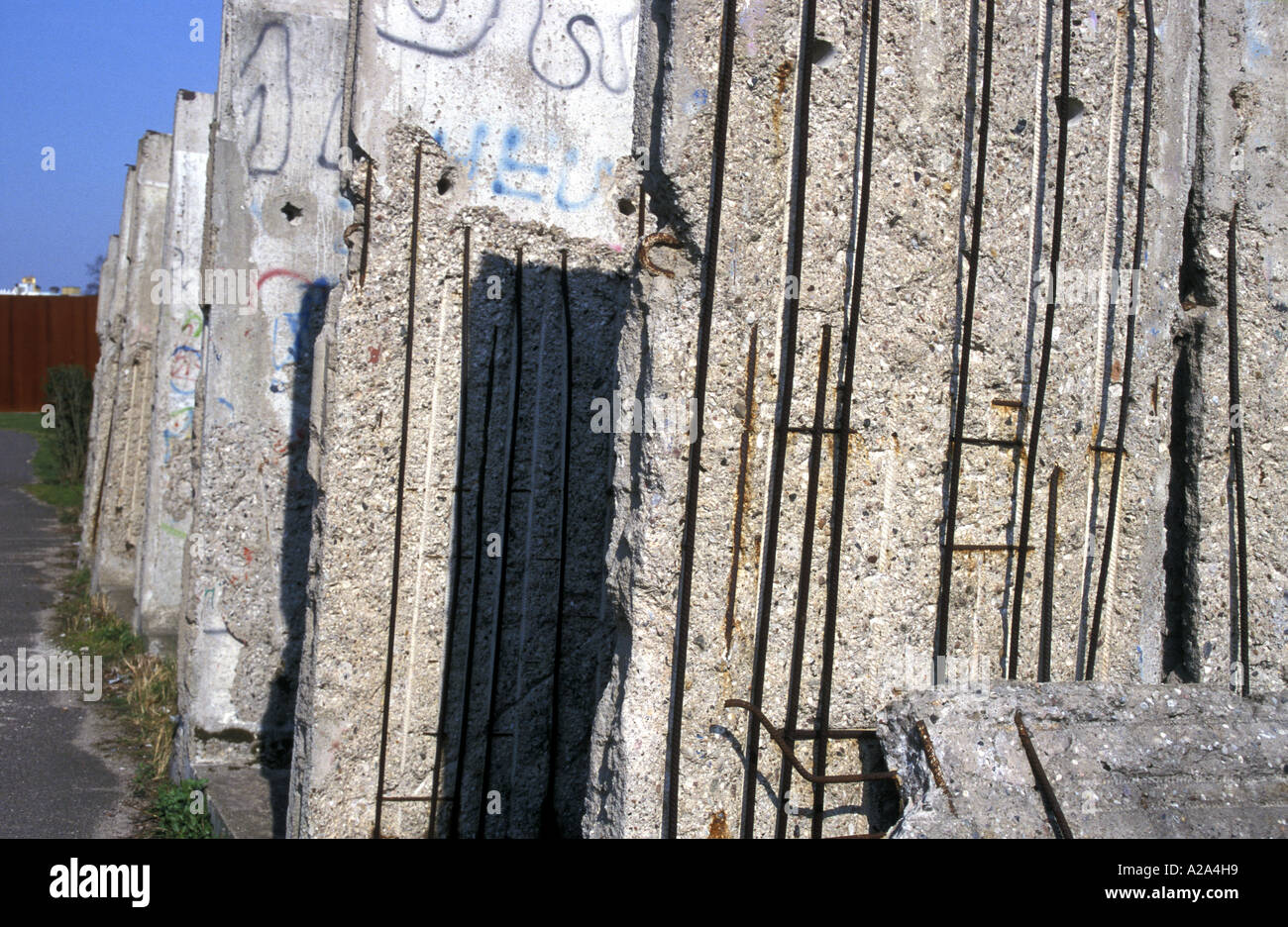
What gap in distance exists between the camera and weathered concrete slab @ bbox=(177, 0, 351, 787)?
4887mm

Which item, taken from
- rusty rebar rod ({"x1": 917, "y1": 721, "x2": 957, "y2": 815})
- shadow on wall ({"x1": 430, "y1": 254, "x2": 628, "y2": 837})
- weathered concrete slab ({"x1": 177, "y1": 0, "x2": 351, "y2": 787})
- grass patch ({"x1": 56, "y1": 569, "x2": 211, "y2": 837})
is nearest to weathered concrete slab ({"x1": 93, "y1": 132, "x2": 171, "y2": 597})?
grass patch ({"x1": 56, "y1": 569, "x2": 211, "y2": 837})

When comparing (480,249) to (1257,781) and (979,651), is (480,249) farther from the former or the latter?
(1257,781)

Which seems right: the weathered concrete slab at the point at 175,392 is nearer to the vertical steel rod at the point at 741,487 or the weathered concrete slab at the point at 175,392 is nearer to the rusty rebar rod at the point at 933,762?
the vertical steel rod at the point at 741,487

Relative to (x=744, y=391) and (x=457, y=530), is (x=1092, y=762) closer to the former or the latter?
(x=744, y=391)

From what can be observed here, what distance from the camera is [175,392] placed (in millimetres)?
6949

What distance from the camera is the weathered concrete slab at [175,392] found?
22.7ft

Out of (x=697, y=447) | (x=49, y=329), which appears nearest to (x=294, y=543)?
(x=697, y=447)

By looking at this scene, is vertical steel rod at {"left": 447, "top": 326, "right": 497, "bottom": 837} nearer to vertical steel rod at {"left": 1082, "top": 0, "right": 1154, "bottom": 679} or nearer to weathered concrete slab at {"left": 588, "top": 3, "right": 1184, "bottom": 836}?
weathered concrete slab at {"left": 588, "top": 3, "right": 1184, "bottom": 836}

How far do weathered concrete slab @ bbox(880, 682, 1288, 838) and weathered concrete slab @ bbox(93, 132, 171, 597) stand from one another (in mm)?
7844

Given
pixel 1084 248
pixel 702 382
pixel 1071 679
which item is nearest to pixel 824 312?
pixel 702 382

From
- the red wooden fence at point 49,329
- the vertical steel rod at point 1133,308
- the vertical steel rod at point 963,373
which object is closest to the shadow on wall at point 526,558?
the vertical steel rod at point 963,373

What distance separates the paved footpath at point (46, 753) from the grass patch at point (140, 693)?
125 mm

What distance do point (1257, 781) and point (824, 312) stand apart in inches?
53.5
